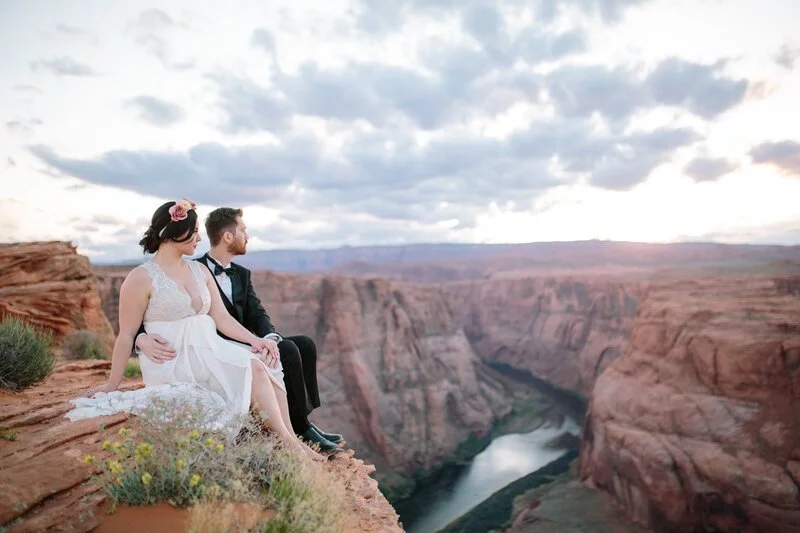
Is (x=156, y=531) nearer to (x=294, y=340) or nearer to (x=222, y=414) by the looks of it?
(x=222, y=414)

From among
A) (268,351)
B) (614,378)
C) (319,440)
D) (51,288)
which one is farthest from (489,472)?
(268,351)

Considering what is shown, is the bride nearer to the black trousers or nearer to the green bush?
the black trousers

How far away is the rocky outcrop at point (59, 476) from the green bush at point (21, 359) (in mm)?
836

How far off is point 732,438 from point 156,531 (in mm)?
24296

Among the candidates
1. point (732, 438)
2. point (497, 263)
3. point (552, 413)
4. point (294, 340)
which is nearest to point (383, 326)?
point (552, 413)

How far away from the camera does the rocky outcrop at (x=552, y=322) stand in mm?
52125

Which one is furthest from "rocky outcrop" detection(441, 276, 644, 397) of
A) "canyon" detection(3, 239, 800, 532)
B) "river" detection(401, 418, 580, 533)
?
"river" detection(401, 418, 580, 533)

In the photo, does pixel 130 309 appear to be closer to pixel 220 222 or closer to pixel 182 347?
pixel 182 347

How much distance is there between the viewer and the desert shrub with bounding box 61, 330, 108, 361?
443 inches

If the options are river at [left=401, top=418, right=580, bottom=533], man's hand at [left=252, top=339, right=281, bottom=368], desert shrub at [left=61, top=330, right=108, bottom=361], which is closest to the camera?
man's hand at [left=252, top=339, right=281, bottom=368]

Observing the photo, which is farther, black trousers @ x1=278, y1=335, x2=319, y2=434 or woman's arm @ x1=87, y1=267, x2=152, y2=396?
black trousers @ x1=278, y1=335, x2=319, y2=434

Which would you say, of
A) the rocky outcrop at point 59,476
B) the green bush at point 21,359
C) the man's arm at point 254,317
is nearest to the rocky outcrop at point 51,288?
the green bush at point 21,359

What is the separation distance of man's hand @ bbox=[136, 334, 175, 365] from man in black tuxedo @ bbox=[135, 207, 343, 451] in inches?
39.5

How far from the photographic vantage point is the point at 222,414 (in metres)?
3.93
